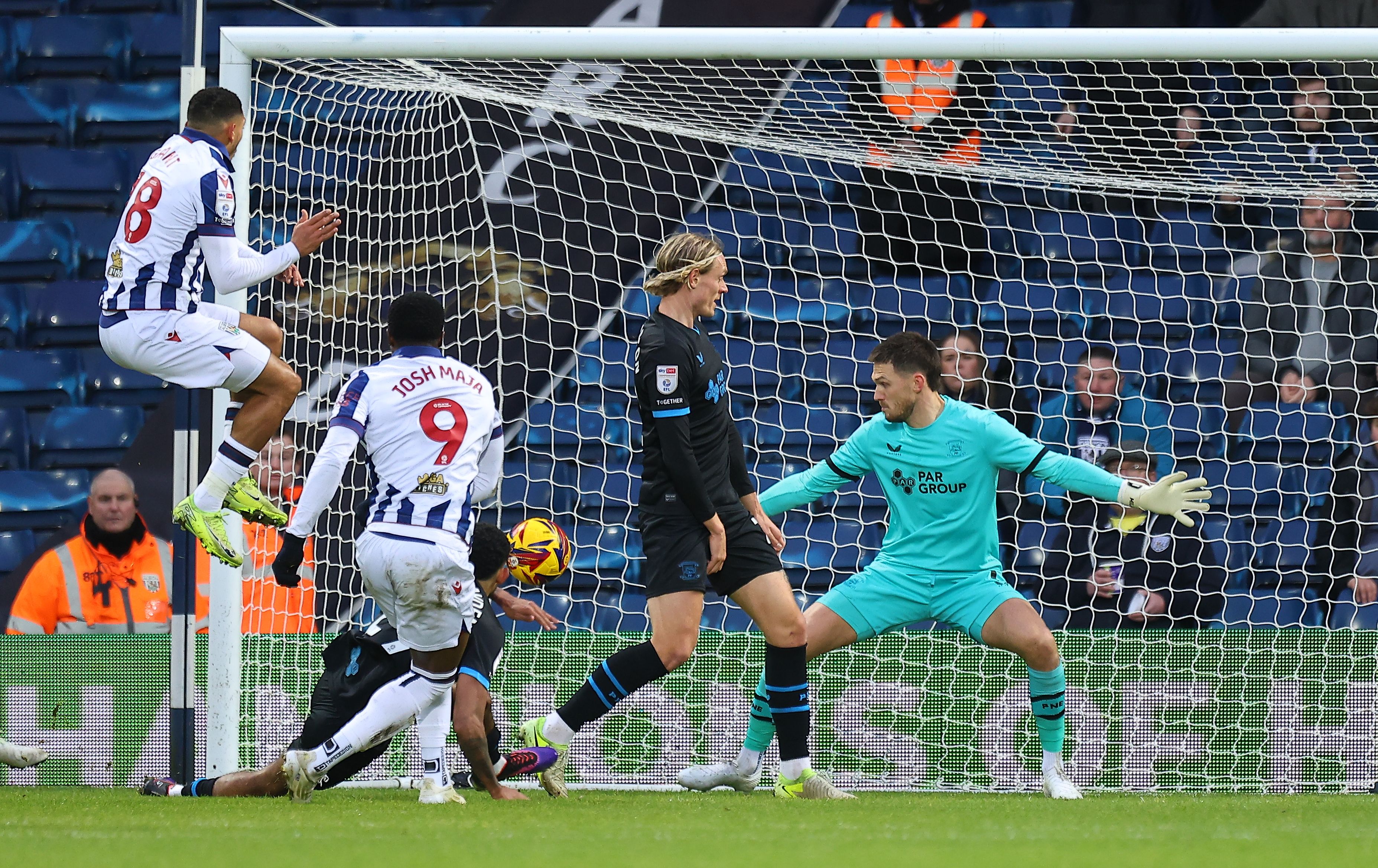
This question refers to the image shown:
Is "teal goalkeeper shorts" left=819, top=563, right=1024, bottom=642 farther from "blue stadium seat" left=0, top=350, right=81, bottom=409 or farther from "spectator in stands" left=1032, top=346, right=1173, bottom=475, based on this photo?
"blue stadium seat" left=0, top=350, right=81, bottom=409

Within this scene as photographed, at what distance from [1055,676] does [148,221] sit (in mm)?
3517

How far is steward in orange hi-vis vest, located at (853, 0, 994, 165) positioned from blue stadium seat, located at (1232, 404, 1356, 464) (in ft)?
6.27

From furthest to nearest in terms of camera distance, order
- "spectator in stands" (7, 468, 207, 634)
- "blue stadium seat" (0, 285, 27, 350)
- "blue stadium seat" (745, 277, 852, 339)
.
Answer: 1. "blue stadium seat" (0, 285, 27, 350)
2. "blue stadium seat" (745, 277, 852, 339)
3. "spectator in stands" (7, 468, 207, 634)

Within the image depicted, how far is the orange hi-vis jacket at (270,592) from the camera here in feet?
21.8

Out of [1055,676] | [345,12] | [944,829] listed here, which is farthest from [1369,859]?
[345,12]

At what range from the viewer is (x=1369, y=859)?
3.59 meters

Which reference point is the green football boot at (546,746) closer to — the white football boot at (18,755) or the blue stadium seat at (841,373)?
the white football boot at (18,755)

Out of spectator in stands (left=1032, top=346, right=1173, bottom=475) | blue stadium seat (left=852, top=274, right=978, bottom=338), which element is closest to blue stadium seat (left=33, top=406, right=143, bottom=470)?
blue stadium seat (left=852, top=274, right=978, bottom=338)

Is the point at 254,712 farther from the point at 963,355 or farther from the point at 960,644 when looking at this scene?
the point at 963,355

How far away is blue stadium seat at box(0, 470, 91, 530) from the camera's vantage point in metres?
8.91

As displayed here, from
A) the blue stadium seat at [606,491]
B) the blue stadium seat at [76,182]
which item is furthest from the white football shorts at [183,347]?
the blue stadium seat at [76,182]

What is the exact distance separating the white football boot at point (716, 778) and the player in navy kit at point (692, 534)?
0.26 m

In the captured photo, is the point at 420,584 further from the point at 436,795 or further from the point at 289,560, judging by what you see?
the point at 436,795

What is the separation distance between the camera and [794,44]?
595cm
